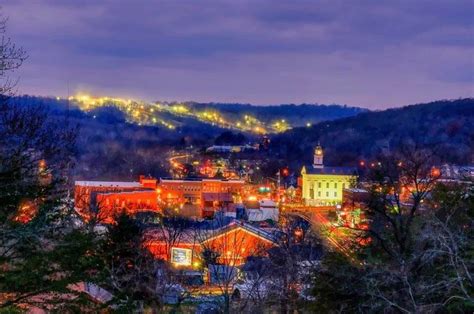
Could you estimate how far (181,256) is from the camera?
16328mm

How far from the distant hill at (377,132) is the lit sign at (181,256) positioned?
54.6 meters

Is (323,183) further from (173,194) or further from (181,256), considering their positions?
(181,256)

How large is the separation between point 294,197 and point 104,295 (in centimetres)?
4276

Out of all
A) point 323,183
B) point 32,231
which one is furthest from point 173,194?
point 32,231

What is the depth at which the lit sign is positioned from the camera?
1577 centimetres

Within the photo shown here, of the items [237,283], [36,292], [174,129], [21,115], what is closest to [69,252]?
[36,292]

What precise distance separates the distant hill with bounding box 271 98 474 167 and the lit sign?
54552 mm

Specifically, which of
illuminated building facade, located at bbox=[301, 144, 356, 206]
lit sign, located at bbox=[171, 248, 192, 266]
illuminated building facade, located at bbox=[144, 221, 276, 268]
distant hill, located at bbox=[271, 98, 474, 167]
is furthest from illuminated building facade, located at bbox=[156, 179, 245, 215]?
lit sign, located at bbox=[171, 248, 192, 266]

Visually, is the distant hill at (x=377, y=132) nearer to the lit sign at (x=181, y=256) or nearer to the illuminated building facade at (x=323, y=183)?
the illuminated building facade at (x=323, y=183)

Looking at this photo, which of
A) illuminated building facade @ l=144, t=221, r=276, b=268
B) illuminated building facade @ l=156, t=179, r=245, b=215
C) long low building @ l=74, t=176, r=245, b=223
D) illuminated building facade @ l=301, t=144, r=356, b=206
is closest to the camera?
illuminated building facade @ l=144, t=221, r=276, b=268

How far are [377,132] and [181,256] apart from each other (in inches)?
3169

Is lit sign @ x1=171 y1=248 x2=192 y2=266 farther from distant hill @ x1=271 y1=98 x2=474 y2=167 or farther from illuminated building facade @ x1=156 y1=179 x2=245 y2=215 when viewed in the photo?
distant hill @ x1=271 y1=98 x2=474 y2=167

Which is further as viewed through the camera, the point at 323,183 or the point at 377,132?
the point at 377,132

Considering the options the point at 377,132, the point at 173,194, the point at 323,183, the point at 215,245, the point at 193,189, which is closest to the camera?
the point at 215,245
